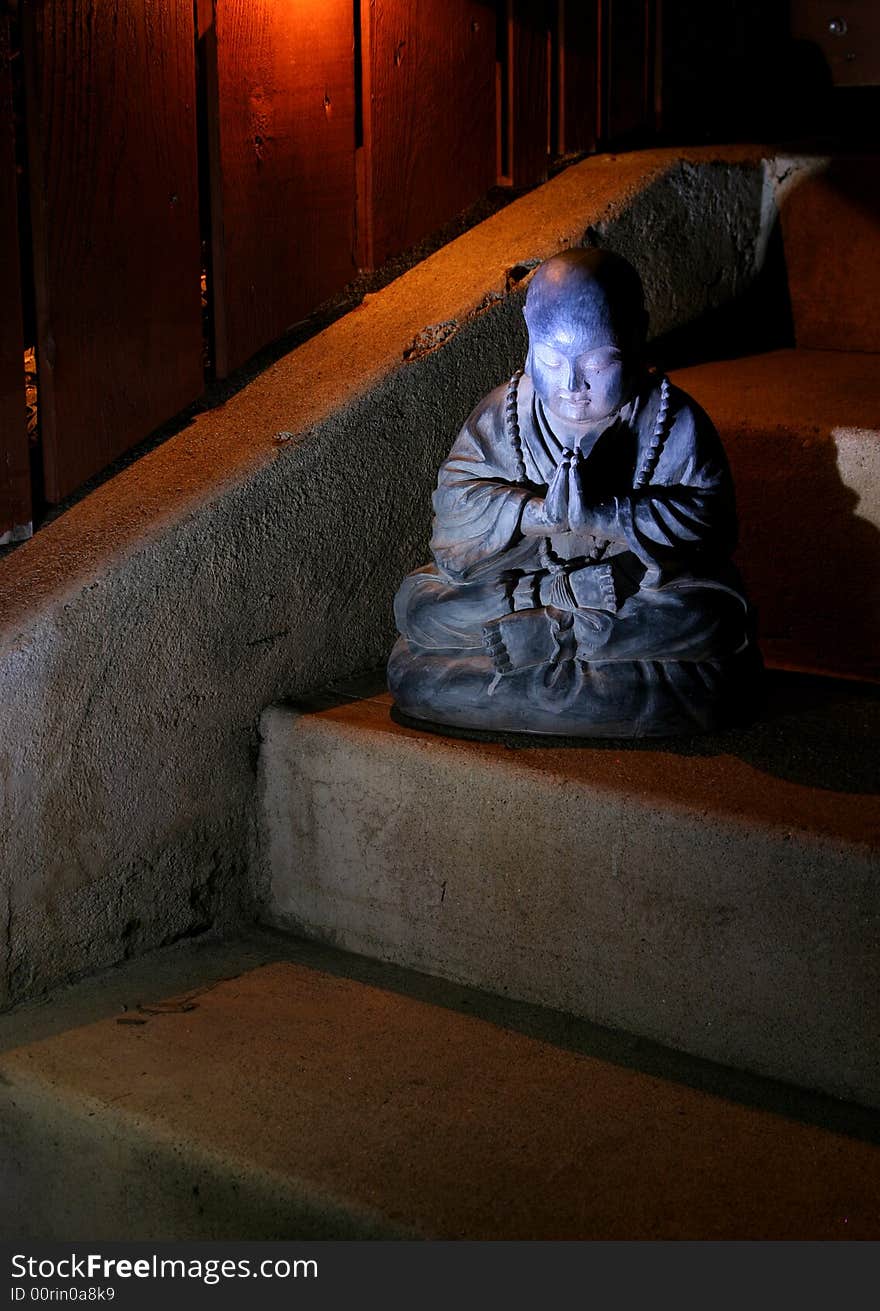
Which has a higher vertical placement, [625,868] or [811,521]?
[811,521]

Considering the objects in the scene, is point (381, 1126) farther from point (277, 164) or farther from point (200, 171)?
point (277, 164)

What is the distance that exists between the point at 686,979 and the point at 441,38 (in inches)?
100

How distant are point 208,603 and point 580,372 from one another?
909 millimetres

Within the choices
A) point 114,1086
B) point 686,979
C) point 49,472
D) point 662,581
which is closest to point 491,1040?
point 686,979

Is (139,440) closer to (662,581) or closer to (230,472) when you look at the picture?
(230,472)

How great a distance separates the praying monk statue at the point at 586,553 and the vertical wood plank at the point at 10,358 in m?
0.88

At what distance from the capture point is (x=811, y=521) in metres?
3.95

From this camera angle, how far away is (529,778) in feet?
10.1

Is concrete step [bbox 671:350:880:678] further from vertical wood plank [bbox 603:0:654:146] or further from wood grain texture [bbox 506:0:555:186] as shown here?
vertical wood plank [bbox 603:0:654:146]

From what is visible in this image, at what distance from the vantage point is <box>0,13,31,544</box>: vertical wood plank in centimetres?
319

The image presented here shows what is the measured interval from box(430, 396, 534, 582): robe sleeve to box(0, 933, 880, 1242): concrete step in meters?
0.89

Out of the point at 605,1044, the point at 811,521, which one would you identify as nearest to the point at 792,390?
the point at 811,521

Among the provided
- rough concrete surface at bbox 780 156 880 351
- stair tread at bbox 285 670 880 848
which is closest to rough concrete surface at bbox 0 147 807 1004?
stair tread at bbox 285 670 880 848

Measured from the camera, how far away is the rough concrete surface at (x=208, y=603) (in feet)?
10.2
